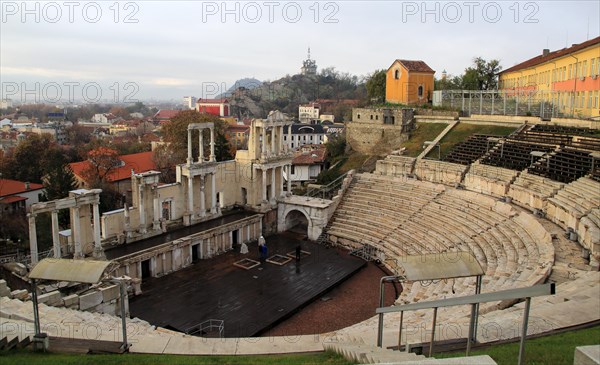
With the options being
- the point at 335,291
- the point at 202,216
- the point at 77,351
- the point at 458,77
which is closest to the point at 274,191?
the point at 202,216

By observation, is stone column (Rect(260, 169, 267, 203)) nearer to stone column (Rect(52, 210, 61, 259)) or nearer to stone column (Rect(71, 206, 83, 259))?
stone column (Rect(71, 206, 83, 259))

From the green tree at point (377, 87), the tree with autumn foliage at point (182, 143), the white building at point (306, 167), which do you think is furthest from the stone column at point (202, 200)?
the green tree at point (377, 87)

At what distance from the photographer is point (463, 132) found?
38219 mm

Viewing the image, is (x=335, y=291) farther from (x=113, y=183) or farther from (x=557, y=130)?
(x=113, y=183)

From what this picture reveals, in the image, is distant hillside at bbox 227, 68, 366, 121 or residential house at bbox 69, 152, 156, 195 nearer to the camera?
residential house at bbox 69, 152, 156, 195

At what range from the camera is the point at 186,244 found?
26.1m

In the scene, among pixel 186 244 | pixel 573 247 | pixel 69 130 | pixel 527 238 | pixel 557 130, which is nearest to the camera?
pixel 573 247

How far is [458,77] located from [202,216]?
4036cm

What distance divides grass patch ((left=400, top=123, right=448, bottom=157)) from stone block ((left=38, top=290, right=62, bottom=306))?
1072 inches

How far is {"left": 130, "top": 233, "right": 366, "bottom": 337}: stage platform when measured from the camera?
1958 centimetres

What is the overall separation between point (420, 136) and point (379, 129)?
4.14 metres

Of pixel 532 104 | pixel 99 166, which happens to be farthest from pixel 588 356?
pixel 99 166

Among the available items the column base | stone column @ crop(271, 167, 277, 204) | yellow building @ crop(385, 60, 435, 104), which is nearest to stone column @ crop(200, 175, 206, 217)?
stone column @ crop(271, 167, 277, 204)

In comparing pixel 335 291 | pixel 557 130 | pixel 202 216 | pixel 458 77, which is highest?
pixel 458 77
